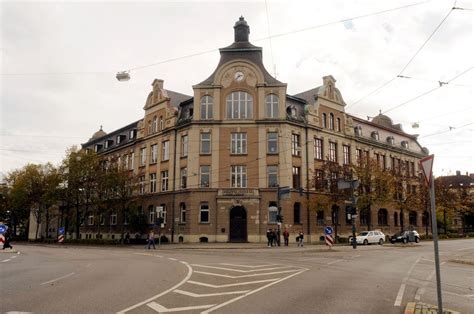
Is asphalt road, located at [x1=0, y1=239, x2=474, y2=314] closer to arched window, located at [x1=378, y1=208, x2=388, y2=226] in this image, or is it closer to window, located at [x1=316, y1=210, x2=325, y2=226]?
window, located at [x1=316, y1=210, x2=325, y2=226]

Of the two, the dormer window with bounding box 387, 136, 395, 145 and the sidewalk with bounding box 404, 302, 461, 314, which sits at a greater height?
the dormer window with bounding box 387, 136, 395, 145

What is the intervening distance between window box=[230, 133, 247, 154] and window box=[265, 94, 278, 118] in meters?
3.42

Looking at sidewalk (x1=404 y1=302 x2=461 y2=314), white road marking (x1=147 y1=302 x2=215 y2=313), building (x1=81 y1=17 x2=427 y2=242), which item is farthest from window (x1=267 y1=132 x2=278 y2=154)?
white road marking (x1=147 y1=302 x2=215 y2=313)

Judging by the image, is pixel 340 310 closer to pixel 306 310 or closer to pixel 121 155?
pixel 306 310

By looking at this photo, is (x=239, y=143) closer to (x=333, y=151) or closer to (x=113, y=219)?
(x=333, y=151)

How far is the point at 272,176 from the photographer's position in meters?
44.5

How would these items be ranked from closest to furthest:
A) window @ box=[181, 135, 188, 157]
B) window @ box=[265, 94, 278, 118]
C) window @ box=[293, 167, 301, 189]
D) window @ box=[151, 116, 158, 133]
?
window @ box=[265, 94, 278, 118] → window @ box=[293, 167, 301, 189] → window @ box=[181, 135, 188, 157] → window @ box=[151, 116, 158, 133]

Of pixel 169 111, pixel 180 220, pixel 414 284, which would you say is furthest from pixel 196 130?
pixel 414 284

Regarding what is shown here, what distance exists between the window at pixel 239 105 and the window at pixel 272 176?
19.7 ft

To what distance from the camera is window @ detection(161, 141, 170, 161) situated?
1966 inches

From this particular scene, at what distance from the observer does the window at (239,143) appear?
148ft

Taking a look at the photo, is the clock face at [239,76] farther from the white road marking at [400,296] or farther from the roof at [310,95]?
the white road marking at [400,296]

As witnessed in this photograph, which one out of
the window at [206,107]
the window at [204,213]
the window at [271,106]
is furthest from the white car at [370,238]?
the window at [206,107]

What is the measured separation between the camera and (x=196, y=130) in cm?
4581
